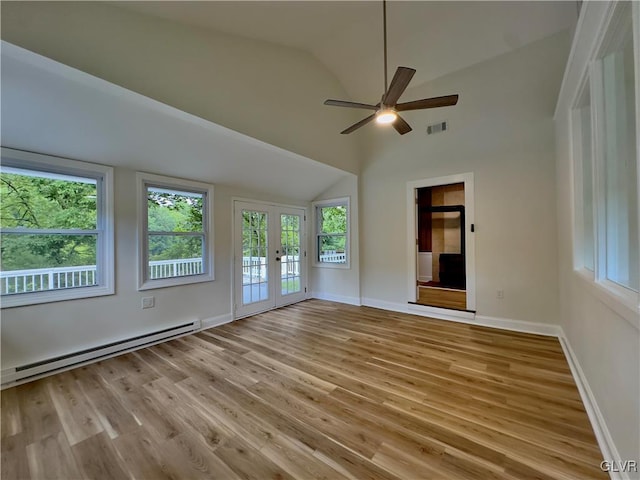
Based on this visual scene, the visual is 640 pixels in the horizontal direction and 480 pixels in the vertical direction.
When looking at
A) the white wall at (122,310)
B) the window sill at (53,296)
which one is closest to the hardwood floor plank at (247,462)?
the white wall at (122,310)

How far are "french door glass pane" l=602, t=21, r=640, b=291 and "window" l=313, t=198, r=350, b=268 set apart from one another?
3.61m

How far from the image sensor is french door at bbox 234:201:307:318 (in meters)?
4.28

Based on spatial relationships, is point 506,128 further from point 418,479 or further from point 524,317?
point 418,479

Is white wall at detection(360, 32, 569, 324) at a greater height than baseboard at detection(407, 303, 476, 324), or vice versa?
white wall at detection(360, 32, 569, 324)

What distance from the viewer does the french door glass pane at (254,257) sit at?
4367 millimetres

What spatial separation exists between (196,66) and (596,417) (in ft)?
14.1

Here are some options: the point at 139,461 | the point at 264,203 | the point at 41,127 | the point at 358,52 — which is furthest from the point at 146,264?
the point at 358,52

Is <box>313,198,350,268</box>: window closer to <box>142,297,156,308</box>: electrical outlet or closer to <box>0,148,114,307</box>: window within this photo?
<box>142,297,156,308</box>: electrical outlet

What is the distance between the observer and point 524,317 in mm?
3428

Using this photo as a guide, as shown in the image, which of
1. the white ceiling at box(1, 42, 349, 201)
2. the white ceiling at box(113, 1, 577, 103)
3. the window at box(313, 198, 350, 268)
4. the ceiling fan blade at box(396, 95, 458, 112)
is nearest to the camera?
the white ceiling at box(1, 42, 349, 201)

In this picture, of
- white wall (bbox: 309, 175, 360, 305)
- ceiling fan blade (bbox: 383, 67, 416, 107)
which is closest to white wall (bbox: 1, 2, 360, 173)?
white wall (bbox: 309, 175, 360, 305)

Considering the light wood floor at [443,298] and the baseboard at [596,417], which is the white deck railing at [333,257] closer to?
the light wood floor at [443,298]

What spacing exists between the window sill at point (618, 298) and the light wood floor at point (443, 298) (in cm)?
249

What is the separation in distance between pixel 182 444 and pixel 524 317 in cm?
404
